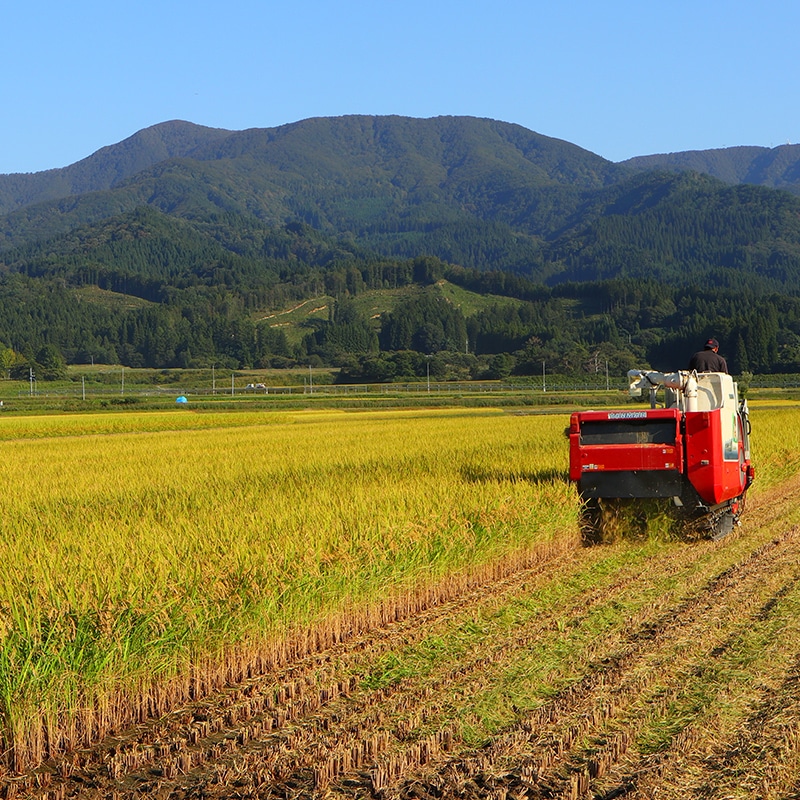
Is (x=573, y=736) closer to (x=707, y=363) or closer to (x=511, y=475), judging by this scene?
(x=707, y=363)

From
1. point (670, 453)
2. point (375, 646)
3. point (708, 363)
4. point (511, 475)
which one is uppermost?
point (708, 363)

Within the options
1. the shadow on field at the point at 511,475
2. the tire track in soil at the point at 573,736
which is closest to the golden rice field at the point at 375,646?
the tire track in soil at the point at 573,736

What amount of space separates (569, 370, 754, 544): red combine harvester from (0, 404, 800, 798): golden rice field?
513 millimetres

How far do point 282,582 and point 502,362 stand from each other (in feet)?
482

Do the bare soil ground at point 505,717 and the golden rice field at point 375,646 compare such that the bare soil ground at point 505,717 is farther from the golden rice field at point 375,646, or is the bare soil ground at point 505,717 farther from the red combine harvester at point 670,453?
the red combine harvester at point 670,453

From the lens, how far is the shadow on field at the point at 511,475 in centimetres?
1440

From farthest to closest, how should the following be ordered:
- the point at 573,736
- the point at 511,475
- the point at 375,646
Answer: the point at 511,475 < the point at 375,646 < the point at 573,736

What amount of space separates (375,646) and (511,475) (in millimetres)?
7772

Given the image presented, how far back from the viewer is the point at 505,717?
6.31 m

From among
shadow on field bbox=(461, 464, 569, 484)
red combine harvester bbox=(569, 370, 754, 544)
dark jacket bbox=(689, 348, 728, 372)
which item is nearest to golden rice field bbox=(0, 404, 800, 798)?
red combine harvester bbox=(569, 370, 754, 544)

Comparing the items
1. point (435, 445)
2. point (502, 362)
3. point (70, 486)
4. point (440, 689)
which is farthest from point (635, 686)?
point (502, 362)

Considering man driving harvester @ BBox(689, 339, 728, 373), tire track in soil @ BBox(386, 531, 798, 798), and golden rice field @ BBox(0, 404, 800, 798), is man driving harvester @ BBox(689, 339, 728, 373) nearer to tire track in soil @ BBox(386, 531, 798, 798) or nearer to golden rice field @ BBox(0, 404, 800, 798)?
golden rice field @ BBox(0, 404, 800, 798)

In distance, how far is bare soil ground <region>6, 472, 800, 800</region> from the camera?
213 inches

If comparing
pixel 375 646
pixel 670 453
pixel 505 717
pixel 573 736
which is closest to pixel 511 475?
pixel 670 453
